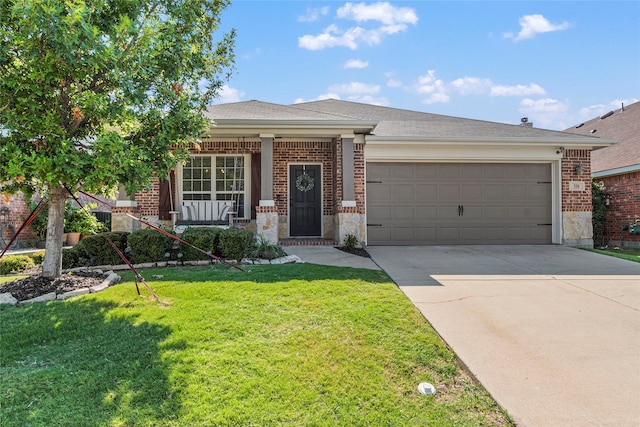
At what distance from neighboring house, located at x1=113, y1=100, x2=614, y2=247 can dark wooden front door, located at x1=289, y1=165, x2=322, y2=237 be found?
0.03 metres

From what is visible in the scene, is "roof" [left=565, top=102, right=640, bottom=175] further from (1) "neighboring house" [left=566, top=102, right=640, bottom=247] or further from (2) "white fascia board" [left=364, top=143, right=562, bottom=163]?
(2) "white fascia board" [left=364, top=143, right=562, bottom=163]

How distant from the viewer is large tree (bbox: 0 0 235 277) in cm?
377

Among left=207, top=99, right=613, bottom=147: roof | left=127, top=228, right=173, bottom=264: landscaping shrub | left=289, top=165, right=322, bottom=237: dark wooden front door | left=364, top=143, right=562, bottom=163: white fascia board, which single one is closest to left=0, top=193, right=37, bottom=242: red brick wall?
left=127, top=228, right=173, bottom=264: landscaping shrub

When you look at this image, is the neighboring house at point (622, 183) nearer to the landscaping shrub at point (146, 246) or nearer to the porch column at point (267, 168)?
the porch column at point (267, 168)

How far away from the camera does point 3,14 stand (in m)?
3.79

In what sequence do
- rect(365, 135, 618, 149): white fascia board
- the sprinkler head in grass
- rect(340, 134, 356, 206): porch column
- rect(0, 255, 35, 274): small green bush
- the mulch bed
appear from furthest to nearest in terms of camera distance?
1. rect(365, 135, 618, 149): white fascia board
2. rect(340, 134, 356, 206): porch column
3. rect(0, 255, 35, 274): small green bush
4. the mulch bed
5. the sprinkler head in grass

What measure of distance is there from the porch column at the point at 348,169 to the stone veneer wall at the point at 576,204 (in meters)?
5.79

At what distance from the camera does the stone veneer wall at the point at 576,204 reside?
378 inches

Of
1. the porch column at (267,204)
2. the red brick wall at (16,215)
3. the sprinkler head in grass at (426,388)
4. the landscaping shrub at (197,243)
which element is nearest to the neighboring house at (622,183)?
the porch column at (267,204)

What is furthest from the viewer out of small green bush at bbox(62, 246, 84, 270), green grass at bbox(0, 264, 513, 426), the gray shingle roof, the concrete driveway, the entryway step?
the gray shingle roof

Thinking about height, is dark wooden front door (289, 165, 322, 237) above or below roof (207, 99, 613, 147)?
Answer: below

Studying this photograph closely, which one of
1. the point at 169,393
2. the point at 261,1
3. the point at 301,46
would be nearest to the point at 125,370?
the point at 169,393

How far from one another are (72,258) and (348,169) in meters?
5.86

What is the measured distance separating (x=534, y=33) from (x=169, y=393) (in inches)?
402
